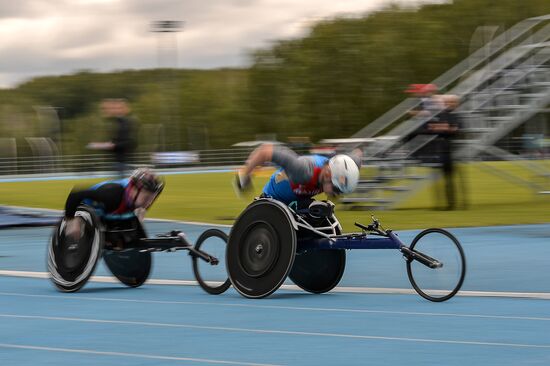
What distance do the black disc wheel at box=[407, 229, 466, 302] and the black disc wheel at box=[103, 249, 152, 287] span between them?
2.84 meters

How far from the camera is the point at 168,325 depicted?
28.5 feet

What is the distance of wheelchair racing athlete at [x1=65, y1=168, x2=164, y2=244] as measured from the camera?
1127cm

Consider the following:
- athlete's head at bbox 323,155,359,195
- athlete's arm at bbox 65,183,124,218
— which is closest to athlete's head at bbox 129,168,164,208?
athlete's arm at bbox 65,183,124,218

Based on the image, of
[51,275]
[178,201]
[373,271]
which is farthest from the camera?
[178,201]

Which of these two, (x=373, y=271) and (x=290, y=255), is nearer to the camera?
(x=290, y=255)

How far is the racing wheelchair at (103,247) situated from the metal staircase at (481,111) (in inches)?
455

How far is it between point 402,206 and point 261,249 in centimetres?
1370

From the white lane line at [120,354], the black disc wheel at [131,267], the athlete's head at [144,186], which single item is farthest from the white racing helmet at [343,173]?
the white lane line at [120,354]

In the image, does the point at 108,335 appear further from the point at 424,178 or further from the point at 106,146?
the point at 424,178

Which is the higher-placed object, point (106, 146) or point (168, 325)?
point (106, 146)

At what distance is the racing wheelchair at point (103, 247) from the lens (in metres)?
10.9

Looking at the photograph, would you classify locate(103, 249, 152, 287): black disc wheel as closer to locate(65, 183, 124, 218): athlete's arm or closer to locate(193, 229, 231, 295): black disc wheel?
locate(65, 183, 124, 218): athlete's arm

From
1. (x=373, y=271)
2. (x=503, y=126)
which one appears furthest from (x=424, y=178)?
(x=373, y=271)

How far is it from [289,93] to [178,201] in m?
55.9
